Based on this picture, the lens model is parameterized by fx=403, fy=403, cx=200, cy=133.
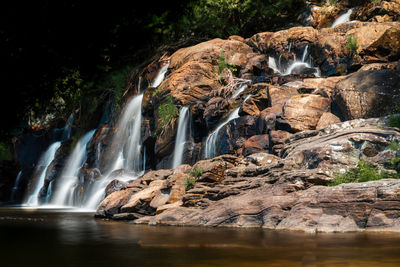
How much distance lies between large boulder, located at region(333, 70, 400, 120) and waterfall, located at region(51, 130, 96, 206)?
57.7 feet

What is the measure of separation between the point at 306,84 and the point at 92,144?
1658cm

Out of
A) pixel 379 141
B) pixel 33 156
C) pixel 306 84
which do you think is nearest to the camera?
pixel 379 141

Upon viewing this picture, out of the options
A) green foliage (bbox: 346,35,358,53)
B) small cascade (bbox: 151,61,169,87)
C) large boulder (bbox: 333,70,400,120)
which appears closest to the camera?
large boulder (bbox: 333,70,400,120)

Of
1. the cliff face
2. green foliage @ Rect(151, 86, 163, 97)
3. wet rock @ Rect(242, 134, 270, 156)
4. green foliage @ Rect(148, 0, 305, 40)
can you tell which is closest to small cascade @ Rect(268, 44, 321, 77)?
the cliff face

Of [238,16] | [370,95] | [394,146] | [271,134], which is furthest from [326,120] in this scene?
[238,16]

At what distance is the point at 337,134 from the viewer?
12297 mm

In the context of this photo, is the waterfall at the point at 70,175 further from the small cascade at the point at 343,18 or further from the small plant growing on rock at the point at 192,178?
the small cascade at the point at 343,18

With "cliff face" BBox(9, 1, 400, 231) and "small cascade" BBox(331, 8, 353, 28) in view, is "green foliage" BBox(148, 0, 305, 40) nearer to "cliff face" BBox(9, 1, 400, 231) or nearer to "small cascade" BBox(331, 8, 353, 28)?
"cliff face" BBox(9, 1, 400, 231)

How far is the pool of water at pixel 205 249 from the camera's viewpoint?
586 centimetres

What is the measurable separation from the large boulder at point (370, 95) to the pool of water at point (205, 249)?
7.21 meters

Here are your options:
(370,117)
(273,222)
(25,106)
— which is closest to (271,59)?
(370,117)

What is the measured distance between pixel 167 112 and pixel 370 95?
36.1 ft

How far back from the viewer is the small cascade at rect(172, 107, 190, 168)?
2077cm

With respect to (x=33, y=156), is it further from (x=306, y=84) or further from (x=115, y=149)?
(x=306, y=84)
